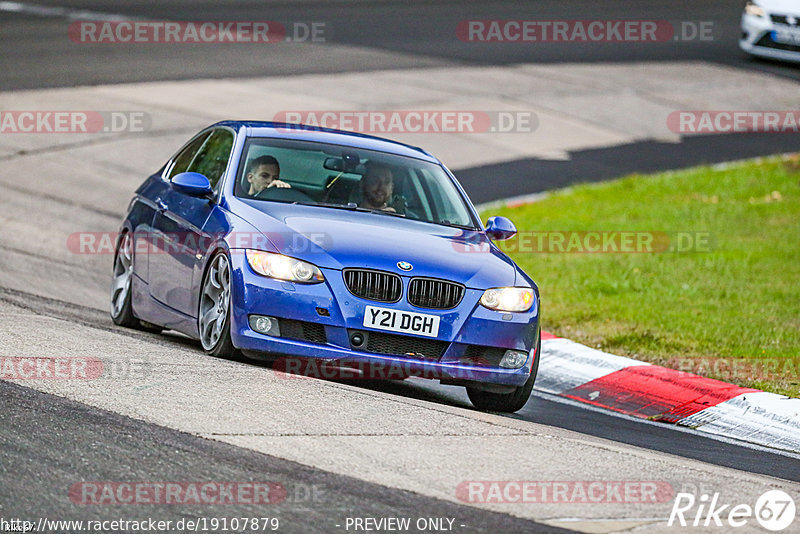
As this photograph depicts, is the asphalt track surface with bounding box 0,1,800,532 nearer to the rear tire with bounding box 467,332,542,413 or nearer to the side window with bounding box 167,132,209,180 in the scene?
the rear tire with bounding box 467,332,542,413

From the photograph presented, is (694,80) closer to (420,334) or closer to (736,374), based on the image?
(736,374)

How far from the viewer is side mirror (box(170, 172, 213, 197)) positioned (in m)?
8.82

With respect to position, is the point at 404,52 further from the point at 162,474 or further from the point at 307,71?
the point at 162,474

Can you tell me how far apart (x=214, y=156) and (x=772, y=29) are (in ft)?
63.7

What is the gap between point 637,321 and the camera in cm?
1157

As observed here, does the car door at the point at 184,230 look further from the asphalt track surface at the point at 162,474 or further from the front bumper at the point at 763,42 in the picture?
the front bumper at the point at 763,42

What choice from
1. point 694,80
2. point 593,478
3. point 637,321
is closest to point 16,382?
point 593,478

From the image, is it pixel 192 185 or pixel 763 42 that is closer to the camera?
pixel 192 185

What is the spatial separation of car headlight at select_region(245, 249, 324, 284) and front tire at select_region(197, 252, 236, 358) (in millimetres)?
235

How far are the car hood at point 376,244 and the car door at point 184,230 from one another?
1.58 ft

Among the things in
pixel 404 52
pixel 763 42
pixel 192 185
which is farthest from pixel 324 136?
pixel 763 42

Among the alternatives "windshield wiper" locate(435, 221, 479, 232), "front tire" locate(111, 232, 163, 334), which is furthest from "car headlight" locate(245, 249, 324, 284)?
"front tire" locate(111, 232, 163, 334)

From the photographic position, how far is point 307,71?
2381cm

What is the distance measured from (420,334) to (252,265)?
41.8 inches
